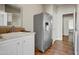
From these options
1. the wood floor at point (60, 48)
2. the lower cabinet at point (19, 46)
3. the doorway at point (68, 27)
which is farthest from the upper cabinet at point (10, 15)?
the doorway at point (68, 27)

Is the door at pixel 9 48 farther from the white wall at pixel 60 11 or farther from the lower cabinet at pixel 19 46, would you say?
the white wall at pixel 60 11

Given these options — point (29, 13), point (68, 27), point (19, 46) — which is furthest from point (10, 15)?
point (68, 27)

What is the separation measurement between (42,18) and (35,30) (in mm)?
158

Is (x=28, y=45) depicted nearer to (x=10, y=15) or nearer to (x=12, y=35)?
(x=12, y=35)

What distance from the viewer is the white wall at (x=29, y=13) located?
1.32 meters

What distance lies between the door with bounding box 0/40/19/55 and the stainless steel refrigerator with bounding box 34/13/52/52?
0.23 m

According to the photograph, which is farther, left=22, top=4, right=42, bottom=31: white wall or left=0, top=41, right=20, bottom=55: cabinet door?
left=22, top=4, right=42, bottom=31: white wall

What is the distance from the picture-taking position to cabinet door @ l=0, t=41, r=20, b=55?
1214 mm

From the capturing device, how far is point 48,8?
134 cm

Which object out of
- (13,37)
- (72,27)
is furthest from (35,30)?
(72,27)

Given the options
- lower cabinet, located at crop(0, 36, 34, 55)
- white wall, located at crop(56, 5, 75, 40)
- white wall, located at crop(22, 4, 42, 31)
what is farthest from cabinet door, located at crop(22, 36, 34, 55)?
white wall, located at crop(56, 5, 75, 40)

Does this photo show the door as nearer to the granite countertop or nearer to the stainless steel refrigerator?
the granite countertop

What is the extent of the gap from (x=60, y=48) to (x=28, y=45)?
368 mm

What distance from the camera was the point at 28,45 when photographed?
1.37m
